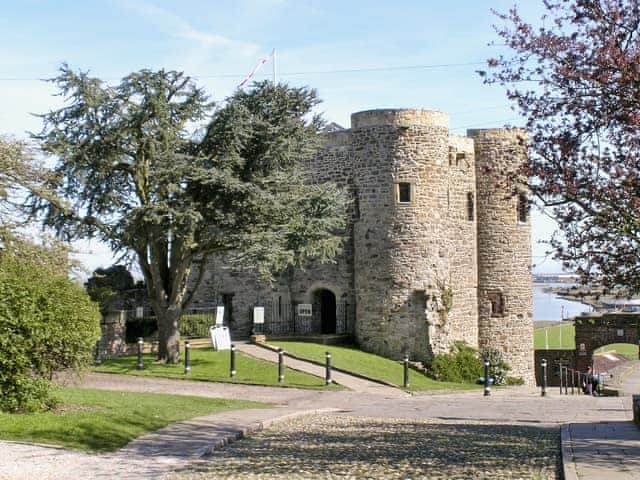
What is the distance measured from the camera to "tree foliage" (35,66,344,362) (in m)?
24.6

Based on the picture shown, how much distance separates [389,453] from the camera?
12477mm

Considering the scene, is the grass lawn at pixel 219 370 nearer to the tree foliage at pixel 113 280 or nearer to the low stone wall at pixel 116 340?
the low stone wall at pixel 116 340

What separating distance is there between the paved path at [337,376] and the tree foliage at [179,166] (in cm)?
329

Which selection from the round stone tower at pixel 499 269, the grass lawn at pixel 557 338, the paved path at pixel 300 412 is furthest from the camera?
the grass lawn at pixel 557 338

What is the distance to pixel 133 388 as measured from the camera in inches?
853

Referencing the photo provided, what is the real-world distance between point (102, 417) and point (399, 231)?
1941cm

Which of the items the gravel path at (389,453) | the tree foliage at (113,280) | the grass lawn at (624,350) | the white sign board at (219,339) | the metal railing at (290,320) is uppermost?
the tree foliage at (113,280)

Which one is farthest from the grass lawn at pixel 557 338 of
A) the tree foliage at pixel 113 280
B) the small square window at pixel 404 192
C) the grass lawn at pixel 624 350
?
the tree foliage at pixel 113 280

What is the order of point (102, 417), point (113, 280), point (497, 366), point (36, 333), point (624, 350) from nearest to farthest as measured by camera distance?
point (36, 333) < point (102, 417) < point (113, 280) < point (497, 366) < point (624, 350)

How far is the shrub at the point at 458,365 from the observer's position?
31.9m

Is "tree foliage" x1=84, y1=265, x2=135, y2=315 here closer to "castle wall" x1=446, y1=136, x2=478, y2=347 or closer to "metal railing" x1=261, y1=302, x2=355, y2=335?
"metal railing" x1=261, y1=302, x2=355, y2=335

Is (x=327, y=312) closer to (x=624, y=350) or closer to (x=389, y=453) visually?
(x=389, y=453)

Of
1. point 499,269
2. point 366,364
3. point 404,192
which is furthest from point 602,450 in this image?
point 499,269

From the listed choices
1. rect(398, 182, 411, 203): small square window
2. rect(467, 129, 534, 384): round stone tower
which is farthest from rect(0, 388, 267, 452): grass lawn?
rect(467, 129, 534, 384): round stone tower
